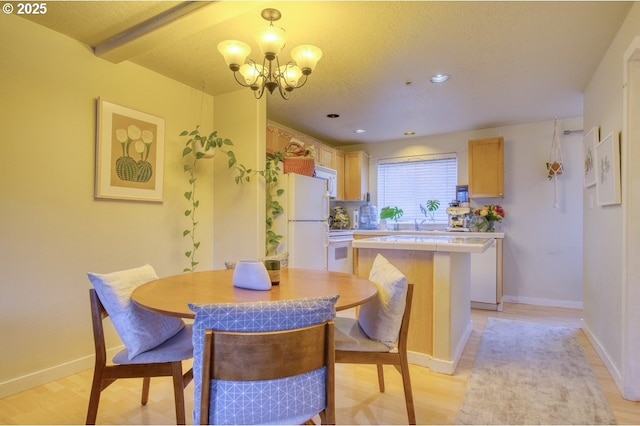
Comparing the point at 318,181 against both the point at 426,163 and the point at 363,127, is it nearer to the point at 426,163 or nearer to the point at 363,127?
the point at 363,127

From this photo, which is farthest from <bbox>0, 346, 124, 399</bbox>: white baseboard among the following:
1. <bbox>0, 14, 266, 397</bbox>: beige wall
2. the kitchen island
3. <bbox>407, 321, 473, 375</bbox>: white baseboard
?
<bbox>407, 321, 473, 375</bbox>: white baseboard

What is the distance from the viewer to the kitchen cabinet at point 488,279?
4008 millimetres

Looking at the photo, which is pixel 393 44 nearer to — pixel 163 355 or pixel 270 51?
pixel 270 51

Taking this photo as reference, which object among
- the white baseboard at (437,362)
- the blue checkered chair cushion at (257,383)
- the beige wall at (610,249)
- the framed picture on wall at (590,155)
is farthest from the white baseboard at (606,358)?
the blue checkered chair cushion at (257,383)

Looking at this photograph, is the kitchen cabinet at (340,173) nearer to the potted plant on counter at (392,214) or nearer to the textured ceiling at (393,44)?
the potted plant on counter at (392,214)

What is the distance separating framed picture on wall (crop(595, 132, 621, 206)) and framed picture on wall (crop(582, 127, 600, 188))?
0.11 m

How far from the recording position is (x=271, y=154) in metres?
3.72

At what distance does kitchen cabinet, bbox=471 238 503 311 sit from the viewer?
A: 4008 millimetres

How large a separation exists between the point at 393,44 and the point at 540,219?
3.28m

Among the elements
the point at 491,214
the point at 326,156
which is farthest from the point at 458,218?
the point at 326,156

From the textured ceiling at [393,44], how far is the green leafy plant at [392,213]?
1.81 metres

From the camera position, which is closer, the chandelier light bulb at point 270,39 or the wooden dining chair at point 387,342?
the wooden dining chair at point 387,342

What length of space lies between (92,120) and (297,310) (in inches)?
90.8

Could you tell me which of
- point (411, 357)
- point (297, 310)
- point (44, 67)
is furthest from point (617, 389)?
point (44, 67)
